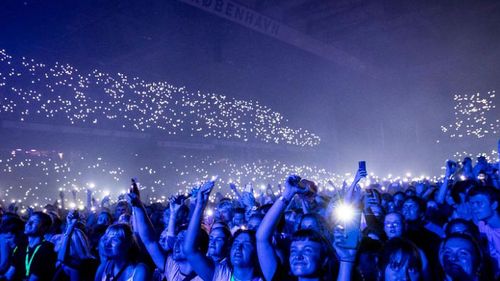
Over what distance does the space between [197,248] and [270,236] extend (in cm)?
65

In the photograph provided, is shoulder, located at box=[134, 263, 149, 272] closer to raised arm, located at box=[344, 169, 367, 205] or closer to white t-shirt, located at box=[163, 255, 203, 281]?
white t-shirt, located at box=[163, 255, 203, 281]

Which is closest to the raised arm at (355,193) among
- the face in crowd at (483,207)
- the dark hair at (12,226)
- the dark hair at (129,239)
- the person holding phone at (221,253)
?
the person holding phone at (221,253)

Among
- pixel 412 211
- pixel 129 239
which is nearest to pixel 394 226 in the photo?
pixel 412 211

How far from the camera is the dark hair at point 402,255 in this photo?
2.45 m

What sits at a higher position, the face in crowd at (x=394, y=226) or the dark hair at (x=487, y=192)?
the dark hair at (x=487, y=192)

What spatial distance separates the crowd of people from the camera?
2.42 m

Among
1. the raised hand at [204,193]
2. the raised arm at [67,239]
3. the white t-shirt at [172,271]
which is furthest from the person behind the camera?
the raised arm at [67,239]

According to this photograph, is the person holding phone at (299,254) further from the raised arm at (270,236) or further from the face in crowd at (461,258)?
the face in crowd at (461,258)

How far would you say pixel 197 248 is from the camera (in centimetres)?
297

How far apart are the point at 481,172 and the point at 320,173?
20.4m

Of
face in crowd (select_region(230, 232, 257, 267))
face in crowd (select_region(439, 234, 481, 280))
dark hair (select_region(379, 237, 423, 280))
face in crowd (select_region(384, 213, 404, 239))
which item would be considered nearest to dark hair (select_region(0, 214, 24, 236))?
face in crowd (select_region(230, 232, 257, 267))

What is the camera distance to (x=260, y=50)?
54.3 feet

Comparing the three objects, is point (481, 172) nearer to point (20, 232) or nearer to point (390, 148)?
point (20, 232)

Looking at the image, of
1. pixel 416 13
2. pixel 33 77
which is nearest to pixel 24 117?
pixel 33 77
